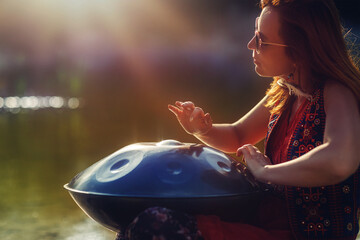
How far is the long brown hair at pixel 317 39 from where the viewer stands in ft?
5.71

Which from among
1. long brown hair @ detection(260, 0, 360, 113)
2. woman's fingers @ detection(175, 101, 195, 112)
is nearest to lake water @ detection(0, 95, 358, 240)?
woman's fingers @ detection(175, 101, 195, 112)

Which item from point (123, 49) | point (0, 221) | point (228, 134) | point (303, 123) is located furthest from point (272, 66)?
point (123, 49)

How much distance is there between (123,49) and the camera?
63.2ft

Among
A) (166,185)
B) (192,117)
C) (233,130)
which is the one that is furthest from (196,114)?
(166,185)

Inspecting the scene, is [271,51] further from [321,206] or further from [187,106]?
[321,206]

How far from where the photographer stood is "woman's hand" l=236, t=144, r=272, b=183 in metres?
1.70

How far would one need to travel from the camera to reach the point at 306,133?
1.73 m

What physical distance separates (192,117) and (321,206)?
1.94 feet

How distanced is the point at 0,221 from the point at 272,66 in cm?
235

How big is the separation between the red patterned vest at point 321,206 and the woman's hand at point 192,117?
0.47 m

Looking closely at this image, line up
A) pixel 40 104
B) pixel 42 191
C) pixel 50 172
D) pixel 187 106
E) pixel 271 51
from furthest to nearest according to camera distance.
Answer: pixel 40 104, pixel 50 172, pixel 42 191, pixel 187 106, pixel 271 51

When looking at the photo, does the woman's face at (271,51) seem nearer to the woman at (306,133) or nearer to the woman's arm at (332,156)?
the woman at (306,133)

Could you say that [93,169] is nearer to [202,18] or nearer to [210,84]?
[202,18]

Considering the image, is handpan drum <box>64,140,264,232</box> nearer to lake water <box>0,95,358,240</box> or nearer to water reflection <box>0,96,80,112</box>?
lake water <box>0,95,358,240</box>
